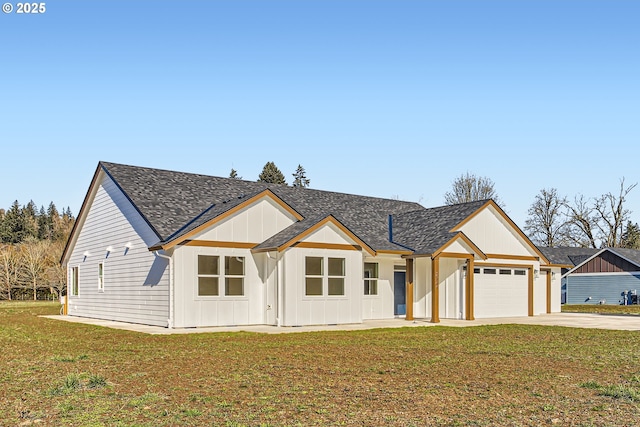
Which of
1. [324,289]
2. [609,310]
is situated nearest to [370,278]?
[324,289]

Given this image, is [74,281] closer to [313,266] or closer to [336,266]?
[313,266]

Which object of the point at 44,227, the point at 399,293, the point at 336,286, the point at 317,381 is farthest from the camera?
the point at 44,227

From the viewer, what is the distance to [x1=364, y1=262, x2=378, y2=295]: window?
24.4 metres

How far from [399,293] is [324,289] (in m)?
5.71

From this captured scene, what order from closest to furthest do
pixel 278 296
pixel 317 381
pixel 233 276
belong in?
pixel 317 381
pixel 278 296
pixel 233 276

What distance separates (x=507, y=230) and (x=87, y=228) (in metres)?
17.3

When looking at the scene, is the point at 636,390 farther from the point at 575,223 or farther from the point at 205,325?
the point at 575,223

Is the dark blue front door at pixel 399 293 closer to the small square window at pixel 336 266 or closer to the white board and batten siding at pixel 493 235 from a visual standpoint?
the white board and batten siding at pixel 493 235

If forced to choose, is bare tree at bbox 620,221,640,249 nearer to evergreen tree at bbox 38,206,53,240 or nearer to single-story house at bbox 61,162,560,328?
single-story house at bbox 61,162,560,328

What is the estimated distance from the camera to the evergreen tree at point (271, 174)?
186ft

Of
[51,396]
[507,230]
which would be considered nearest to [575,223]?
[507,230]

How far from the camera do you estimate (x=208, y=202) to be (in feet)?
76.1

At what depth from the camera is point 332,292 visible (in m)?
21.3

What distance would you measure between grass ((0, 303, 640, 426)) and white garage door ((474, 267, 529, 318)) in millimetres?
9613
